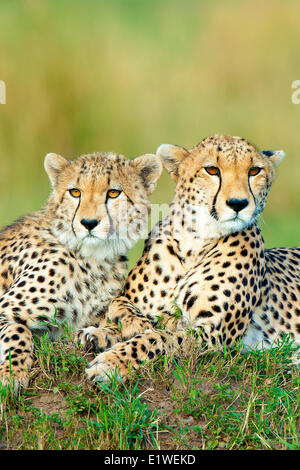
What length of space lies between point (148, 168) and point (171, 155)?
6.1 inches

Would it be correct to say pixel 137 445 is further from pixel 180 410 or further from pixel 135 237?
pixel 135 237

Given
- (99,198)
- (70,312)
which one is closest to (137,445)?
(70,312)

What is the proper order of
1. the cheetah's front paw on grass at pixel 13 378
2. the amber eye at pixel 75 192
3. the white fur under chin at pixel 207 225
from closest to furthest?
the cheetah's front paw on grass at pixel 13 378 → the white fur under chin at pixel 207 225 → the amber eye at pixel 75 192

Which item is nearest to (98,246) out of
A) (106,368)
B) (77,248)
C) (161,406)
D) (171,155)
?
(77,248)

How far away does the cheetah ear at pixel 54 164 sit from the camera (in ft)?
15.1

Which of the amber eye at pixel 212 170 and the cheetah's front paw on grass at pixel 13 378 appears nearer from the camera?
the cheetah's front paw on grass at pixel 13 378

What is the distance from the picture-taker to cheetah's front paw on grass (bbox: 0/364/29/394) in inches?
146

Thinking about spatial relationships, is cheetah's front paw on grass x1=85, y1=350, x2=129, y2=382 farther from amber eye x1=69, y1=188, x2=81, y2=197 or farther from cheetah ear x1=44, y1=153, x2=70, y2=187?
cheetah ear x1=44, y1=153, x2=70, y2=187

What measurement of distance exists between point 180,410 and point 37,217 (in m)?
1.70

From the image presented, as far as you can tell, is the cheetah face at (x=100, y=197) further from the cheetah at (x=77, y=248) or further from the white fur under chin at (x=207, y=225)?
the white fur under chin at (x=207, y=225)

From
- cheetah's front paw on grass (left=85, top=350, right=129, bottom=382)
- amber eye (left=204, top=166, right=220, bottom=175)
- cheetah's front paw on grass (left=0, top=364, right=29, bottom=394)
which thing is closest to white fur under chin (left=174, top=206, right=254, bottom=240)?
amber eye (left=204, top=166, right=220, bottom=175)

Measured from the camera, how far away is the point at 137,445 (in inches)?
136

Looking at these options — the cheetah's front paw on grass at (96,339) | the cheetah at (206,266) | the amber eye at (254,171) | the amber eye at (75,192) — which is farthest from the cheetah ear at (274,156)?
the cheetah's front paw on grass at (96,339)
